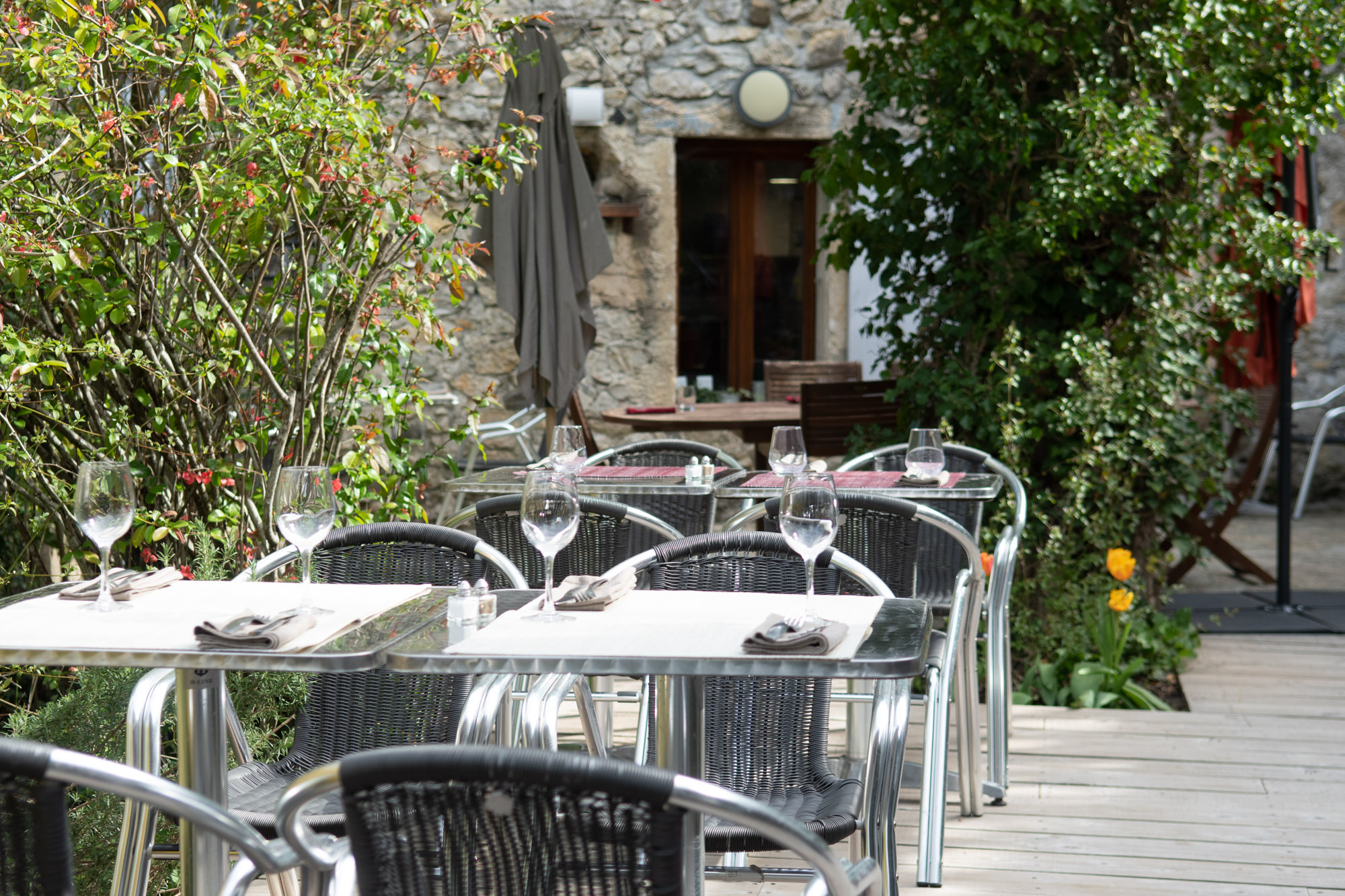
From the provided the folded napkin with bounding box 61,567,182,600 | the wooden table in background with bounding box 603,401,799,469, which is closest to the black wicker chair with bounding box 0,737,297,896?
the folded napkin with bounding box 61,567,182,600

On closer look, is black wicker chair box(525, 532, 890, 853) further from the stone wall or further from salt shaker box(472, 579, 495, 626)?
the stone wall

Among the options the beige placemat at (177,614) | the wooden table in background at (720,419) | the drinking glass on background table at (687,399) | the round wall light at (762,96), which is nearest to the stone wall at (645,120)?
the round wall light at (762,96)

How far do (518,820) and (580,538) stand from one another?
1.91 metres

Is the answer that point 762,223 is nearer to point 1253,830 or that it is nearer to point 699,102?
point 699,102

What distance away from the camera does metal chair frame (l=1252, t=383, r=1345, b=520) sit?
8.16 metres

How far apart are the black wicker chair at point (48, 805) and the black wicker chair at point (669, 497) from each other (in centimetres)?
187

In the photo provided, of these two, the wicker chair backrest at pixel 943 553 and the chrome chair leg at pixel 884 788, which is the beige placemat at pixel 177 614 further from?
the wicker chair backrest at pixel 943 553

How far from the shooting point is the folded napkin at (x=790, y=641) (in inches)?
65.2

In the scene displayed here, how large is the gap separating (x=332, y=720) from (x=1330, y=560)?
622 centimetres

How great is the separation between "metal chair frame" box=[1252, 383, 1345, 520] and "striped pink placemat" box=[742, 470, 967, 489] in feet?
16.6

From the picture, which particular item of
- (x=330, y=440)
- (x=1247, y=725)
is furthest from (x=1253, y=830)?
(x=330, y=440)

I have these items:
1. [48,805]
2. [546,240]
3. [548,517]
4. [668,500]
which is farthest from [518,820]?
[546,240]

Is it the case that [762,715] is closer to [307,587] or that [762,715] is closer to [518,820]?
[307,587]

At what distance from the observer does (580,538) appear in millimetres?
3008
